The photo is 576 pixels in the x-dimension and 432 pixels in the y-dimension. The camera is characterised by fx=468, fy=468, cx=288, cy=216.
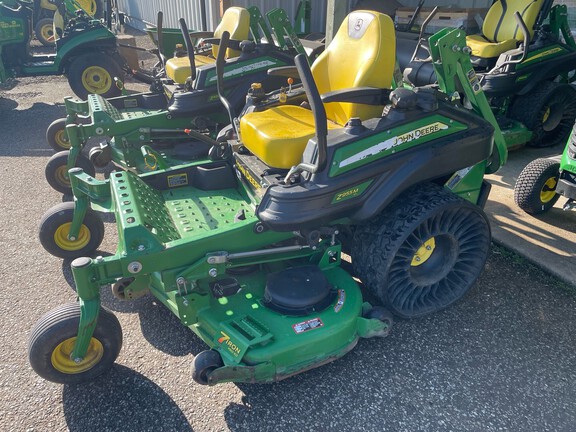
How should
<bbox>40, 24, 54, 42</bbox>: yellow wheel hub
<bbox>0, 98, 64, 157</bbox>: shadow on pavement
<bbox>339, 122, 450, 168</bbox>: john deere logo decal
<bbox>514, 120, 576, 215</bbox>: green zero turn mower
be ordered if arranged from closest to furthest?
<bbox>339, 122, 450, 168</bbox>: john deere logo decal < <bbox>514, 120, 576, 215</bbox>: green zero turn mower < <bbox>0, 98, 64, 157</bbox>: shadow on pavement < <bbox>40, 24, 54, 42</bbox>: yellow wheel hub

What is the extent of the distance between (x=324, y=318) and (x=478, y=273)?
114 centimetres

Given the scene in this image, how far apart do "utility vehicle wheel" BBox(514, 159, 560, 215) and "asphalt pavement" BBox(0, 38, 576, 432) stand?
0.81m

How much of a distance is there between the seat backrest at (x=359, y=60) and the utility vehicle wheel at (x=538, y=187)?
5.45 feet

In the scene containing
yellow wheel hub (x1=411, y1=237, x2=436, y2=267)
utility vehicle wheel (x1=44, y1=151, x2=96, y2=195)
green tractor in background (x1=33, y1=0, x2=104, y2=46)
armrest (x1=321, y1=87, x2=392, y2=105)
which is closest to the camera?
armrest (x1=321, y1=87, x2=392, y2=105)

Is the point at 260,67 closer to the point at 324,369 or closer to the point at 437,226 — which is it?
the point at 437,226

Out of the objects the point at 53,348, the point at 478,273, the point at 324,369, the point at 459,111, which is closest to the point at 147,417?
the point at 53,348

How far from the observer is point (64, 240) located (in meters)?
3.23

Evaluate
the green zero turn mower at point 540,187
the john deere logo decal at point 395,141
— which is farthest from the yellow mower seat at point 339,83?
the green zero turn mower at point 540,187

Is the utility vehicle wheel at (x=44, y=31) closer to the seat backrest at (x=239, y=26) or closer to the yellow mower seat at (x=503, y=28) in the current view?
the seat backrest at (x=239, y=26)

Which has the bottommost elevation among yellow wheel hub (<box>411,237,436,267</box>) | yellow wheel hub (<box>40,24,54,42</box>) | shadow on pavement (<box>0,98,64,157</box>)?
shadow on pavement (<box>0,98,64,157</box>)

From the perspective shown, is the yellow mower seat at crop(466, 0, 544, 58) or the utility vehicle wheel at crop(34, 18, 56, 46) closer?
the yellow mower seat at crop(466, 0, 544, 58)

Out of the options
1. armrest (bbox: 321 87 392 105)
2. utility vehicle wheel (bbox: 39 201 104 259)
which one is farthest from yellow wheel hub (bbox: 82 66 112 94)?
armrest (bbox: 321 87 392 105)

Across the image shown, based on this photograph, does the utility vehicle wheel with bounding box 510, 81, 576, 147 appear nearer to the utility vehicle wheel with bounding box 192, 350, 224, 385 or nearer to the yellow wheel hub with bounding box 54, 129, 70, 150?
the utility vehicle wheel with bounding box 192, 350, 224, 385

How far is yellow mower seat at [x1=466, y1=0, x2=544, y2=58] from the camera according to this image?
5.07 m
